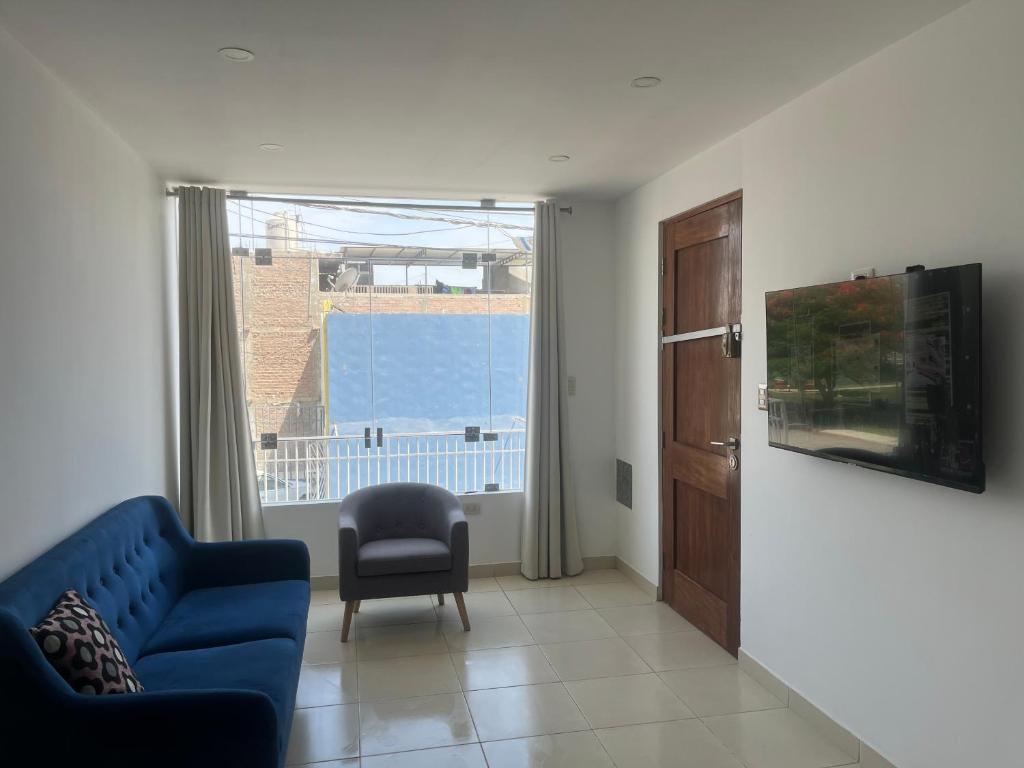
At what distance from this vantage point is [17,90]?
8.83ft

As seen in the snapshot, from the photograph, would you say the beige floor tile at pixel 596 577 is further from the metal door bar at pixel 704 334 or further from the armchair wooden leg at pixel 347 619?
the metal door bar at pixel 704 334

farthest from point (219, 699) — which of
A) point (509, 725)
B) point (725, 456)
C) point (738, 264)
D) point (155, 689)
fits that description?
point (738, 264)

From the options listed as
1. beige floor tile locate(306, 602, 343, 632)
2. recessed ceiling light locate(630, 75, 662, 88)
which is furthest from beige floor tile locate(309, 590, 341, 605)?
recessed ceiling light locate(630, 75, 662, 88)

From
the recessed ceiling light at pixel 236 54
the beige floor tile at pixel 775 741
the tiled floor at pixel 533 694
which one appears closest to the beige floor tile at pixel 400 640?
the tiled floor at pixel 533 694

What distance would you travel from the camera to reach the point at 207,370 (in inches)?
188

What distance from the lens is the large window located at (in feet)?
17.0

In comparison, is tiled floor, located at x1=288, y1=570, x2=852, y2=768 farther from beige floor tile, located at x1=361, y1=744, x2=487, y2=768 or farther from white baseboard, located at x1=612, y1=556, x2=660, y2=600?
white baseboard, located at x1=612, y1=556, x2=660, y2=600

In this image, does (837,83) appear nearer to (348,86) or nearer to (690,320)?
(690,320)

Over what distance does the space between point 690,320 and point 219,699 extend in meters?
3.22

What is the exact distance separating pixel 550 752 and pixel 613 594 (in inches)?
81.4

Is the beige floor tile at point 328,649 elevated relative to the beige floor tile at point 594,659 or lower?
elevated

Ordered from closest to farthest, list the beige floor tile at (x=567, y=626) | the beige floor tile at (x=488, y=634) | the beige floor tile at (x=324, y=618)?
the beige floor tile at (x=488, y=634) → the beige floor tile at (x=567, y=626) → the beige floor tile at (x=324, y=618)

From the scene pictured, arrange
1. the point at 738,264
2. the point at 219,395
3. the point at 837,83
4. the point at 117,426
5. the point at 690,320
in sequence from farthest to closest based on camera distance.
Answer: the point at 219,395 < the point at 690,320 < the point at 738,264 < the point at 117,426 < the point at 837,83

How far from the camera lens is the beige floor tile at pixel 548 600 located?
4770mm
